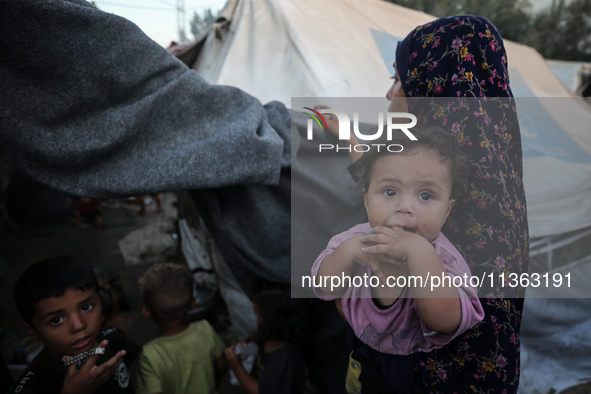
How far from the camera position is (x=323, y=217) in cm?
120

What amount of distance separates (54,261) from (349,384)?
3.25 feet

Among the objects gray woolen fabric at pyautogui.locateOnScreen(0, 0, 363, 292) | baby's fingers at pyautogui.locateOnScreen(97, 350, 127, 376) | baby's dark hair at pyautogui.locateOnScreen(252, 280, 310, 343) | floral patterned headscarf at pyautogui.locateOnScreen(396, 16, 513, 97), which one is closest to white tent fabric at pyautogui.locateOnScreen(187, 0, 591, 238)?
gray woolen fabric at pyautogui.locateOnScreen(0, 0, 363, 292)

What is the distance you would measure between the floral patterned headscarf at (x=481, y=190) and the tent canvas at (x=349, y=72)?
41.3 inches

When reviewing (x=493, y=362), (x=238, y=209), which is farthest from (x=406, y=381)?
(x=238, y=209)

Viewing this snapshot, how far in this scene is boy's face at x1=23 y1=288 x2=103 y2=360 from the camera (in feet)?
3.19

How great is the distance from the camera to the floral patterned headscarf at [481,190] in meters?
0.53

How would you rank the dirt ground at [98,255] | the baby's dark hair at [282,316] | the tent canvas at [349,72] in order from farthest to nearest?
the dirt ground at [98,255], the tent canvas at [349,72], the baby's dark hair at [282,316]

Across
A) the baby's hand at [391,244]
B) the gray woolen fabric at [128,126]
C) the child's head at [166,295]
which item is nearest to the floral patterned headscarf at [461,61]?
the baby's hand at [391,244]

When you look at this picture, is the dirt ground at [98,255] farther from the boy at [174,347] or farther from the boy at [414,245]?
the boy at [414,245]

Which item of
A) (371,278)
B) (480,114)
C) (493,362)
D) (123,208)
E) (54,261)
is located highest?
(480,114)

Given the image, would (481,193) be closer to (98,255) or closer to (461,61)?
(461,61)

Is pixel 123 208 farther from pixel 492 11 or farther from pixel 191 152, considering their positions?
pixel 492 11

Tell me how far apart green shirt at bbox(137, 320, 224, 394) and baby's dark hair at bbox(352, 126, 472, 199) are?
113 centimetres

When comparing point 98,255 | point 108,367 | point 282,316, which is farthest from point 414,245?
point 98,255
